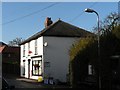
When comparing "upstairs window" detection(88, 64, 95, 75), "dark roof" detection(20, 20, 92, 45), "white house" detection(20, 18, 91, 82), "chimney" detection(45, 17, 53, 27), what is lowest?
"upstairs window" detection(88, 64, 95, 75)

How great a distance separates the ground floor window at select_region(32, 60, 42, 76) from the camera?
43.0 meters

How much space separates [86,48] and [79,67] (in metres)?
2.61

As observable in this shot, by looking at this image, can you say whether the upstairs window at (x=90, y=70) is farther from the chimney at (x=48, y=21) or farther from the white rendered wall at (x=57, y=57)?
the chimney at (x=48, y=21)

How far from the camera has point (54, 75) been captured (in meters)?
41.1

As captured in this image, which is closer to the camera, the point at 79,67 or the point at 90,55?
the point at 90,55

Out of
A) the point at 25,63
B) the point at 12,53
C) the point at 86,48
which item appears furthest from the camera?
the point at 12,53

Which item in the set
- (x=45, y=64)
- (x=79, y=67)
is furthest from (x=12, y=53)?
(x=79, y=67)

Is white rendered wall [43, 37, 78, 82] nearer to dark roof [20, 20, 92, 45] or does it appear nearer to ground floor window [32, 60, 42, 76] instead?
dark roof [20, 20, 92, 45]

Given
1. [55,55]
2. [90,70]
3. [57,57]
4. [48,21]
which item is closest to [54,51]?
[55,55]

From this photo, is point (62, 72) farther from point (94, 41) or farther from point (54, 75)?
point (94, 41)

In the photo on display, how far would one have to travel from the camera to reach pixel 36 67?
44.3 m

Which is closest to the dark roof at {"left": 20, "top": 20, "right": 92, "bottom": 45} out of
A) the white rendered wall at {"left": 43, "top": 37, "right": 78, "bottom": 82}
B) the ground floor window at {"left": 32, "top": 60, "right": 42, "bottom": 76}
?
the white rendered wall at {"left": 43, "top": 37, "right": 78, "bottom": 82}

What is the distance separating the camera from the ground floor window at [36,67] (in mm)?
43013

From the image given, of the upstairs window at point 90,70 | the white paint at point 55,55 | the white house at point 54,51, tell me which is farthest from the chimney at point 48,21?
the upstairs window at point 90,70
